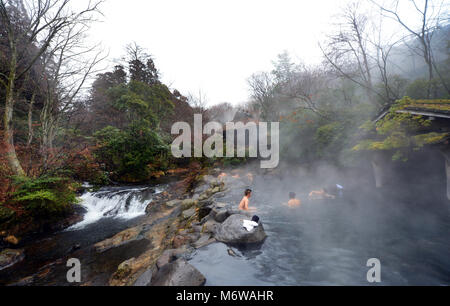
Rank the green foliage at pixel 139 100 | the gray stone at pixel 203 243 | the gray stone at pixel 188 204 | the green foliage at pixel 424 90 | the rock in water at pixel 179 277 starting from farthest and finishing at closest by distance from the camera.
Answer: the green foliage at pixel 139 100, the green foliage at pixel 424 90, the gray stone at pixel 188 204, the gray stone at pixel 203 243, the rock in water at pixel 179 277

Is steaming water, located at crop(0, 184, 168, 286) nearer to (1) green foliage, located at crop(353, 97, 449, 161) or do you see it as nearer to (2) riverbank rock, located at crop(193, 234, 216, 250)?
(2) riverbank rock, located at crop(193, 234, 216, 250)

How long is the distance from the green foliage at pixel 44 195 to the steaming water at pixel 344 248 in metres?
6.56

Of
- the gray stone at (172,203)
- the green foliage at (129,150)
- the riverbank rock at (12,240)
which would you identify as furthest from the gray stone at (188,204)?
the green foliage at (129,150)

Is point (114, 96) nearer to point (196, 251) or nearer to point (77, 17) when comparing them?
point (77, 17)

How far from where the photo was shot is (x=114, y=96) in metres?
14.0

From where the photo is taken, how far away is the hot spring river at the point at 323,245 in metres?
3.25

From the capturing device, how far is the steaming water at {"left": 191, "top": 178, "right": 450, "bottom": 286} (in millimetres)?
3189

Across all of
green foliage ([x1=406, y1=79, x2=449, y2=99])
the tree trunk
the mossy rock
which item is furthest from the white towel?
green foliage ([x1=406, y1=79, x2=449, y2=99])

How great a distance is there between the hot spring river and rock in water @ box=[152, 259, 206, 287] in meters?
0.34

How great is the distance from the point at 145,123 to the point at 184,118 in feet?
29.5

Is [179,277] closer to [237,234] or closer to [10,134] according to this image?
[237,234]

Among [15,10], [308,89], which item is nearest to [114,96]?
[15,10]

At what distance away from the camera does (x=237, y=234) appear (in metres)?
4.28

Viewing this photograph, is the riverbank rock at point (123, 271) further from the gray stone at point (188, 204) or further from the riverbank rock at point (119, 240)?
the gray stone at point (188, 204)
